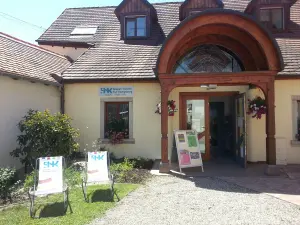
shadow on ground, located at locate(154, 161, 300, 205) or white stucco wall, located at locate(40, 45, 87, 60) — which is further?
white stucco wall, located at locate(40, 45, 87, 60)

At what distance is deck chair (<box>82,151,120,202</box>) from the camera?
672cm

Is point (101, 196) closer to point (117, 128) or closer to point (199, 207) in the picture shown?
point (199, 207)

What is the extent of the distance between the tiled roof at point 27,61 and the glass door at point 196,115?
4.79m

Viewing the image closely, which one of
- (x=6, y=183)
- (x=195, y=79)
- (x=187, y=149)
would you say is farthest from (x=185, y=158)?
(x=6, y=183)

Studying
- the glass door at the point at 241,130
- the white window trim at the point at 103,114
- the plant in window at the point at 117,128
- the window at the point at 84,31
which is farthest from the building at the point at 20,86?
the glass door at the point at 241,130

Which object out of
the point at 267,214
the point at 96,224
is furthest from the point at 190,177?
the point at 96,224

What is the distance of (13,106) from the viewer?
901cm

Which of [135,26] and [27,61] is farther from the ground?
[135,26]

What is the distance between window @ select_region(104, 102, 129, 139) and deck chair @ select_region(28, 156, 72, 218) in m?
4.70

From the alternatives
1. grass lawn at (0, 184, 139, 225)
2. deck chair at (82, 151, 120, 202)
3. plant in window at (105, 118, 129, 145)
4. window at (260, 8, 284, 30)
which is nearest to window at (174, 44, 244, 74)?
plant in window at (105, 118, 129, 145)

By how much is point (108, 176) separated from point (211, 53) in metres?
6.14

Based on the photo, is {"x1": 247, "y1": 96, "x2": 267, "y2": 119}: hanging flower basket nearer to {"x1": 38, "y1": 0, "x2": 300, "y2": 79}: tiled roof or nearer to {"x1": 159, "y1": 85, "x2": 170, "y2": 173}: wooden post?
{"x1": 38, "y1": 0, "x2": 300, "y2": 79}: tiled roof

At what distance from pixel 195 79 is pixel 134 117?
319cm

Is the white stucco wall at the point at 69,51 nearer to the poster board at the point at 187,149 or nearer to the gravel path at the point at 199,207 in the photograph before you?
the poster board at the point at 187,149
